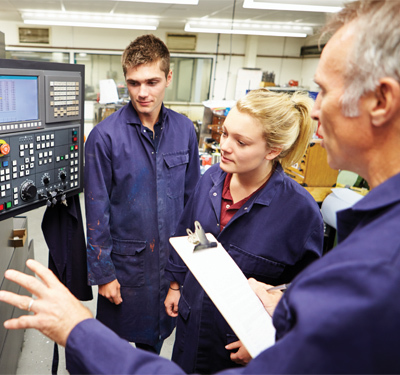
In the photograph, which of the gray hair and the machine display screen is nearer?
the gray hair

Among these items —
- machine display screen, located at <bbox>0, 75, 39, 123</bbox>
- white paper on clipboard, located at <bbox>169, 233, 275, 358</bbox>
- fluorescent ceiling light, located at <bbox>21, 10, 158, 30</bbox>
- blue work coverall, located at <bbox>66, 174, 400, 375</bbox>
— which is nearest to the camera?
blue work coverall, located at <bbox>66, 174, 400, 375</bbox>

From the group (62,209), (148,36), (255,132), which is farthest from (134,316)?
(148,36)

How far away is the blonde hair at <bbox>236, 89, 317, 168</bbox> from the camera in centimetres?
114

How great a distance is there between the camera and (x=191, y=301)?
3.98 feet

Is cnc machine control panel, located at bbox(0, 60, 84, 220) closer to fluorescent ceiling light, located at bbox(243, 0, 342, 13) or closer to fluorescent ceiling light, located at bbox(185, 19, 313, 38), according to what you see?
fluorescent ceiling light, located at bbox(243, 0, 342, 13)

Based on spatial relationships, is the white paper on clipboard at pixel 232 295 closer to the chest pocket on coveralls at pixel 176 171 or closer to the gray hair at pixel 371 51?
the gray hair at pixel 371 51

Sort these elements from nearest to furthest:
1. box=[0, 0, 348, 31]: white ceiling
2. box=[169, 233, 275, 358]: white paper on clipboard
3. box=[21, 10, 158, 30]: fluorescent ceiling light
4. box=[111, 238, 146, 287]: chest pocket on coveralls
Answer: box=[169, 233, 275, 358]: white paper on clipboard < box=[111, 238, 146, 287]: chest pocket on coveralls < box=[0, 0, 348, 31]: white ceiling < box=[21, 10, 158, 30]: fluorescent ceiling light

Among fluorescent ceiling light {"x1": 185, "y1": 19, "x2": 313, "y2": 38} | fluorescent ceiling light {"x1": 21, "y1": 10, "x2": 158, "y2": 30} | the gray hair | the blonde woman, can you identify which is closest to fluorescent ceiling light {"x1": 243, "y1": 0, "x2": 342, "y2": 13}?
fluorescent ceiling light {"x1": 185, "y1": 19, "x2": 313, "y2": 38}

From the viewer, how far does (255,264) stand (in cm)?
112

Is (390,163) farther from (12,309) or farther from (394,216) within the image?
(12,309)

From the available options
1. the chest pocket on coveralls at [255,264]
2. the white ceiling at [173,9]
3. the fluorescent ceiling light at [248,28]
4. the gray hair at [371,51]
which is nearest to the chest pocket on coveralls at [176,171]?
the chest pocket on coveralls at [255,264]

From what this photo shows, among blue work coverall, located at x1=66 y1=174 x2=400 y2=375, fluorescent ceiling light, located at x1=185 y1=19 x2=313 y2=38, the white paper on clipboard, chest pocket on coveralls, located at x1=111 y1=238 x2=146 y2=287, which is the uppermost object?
fluorescent ceiling light, located at x1=185 y1=19 x2=313 y2=38

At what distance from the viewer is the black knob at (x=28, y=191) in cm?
104

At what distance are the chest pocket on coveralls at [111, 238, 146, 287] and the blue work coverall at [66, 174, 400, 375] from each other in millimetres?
1036
